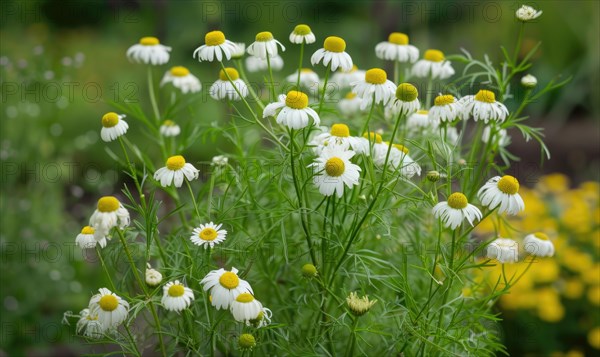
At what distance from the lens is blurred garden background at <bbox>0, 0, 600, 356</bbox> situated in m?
2.37

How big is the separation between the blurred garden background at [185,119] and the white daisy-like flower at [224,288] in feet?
1.37

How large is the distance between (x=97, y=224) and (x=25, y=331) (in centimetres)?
164

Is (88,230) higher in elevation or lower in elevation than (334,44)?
lower

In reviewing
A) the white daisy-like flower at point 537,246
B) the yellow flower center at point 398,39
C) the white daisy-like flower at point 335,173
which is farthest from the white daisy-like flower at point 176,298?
the yellow flower center at point 398,39

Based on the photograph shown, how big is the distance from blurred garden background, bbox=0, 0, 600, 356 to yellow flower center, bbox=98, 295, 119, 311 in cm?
42

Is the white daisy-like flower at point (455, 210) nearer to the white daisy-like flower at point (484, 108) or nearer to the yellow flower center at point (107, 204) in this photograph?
the white daisy-like flower at point (484, 108)

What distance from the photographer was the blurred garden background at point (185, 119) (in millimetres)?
2373

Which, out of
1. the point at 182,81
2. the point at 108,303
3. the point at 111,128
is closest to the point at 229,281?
the point at 108,303

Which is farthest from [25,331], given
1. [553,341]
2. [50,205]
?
[553,341]

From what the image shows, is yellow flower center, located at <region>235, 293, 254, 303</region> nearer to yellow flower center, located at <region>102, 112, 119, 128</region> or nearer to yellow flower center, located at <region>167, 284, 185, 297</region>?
yellow flower center, located at <region>167, 284, 185, 297</region>

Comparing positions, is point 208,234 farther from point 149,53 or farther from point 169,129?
point 149,53

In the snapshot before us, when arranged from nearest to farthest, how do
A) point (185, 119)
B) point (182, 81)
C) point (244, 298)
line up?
point (244, 298)
point (182, 81)
point (185, 119)

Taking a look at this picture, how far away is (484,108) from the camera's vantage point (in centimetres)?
114

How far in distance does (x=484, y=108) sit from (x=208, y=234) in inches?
19.2
